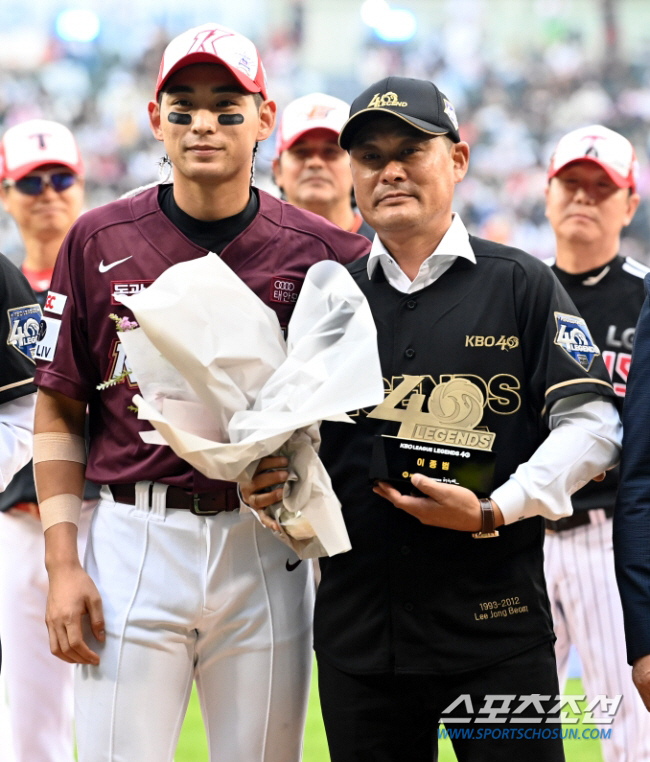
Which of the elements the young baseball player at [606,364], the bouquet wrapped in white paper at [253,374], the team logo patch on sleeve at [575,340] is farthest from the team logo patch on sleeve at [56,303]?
the young baseball player at [606,364]

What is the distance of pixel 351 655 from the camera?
237 cm

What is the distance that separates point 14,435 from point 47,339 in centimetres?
39

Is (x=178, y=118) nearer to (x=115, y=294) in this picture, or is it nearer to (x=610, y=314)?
(x=115, y=294)

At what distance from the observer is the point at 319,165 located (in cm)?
442

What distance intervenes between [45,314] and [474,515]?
3.83ft

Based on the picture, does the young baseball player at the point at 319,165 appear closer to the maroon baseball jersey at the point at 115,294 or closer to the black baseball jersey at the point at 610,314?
the black baseball jersey at the point at 610,314

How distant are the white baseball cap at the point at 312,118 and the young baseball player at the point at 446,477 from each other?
1978 millimetres

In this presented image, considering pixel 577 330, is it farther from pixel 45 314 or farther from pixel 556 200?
pixel 556 200

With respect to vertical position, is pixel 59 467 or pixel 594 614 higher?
pixel 59 467

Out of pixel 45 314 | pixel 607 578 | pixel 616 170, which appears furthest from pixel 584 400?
pixel 616 170

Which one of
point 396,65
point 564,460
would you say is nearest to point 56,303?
point 564,460

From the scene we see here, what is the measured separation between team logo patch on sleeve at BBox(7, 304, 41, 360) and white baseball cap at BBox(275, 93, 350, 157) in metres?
1.98

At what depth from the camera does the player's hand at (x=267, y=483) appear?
214 cm

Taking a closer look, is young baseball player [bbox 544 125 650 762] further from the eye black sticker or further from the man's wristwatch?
the eye black sticker
